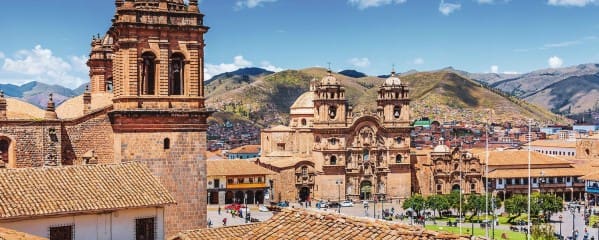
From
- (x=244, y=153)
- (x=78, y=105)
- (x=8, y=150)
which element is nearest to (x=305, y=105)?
(x=244, y=153)

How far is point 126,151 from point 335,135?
148ft

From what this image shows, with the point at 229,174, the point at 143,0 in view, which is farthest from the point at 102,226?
the point at 229,174

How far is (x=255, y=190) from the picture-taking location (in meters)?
68.3

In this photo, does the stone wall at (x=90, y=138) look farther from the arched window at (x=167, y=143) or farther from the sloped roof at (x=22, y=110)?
→ the sloped roof at (x=22, y=110)

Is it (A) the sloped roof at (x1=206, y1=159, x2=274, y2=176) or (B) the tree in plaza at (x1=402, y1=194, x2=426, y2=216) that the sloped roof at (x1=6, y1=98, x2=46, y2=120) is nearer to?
(B) the tree in plaza at (x1=402, y1=194, x2=426, y2=216)

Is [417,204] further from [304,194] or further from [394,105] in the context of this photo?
[304,194]

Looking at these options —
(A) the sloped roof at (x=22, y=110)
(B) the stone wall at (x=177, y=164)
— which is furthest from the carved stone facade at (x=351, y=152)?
(B) the stone wall at (x=177, y=164)

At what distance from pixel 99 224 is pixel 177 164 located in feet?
20.3

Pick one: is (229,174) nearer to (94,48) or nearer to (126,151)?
(94,48)

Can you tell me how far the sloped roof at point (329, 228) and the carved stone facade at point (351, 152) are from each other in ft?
176

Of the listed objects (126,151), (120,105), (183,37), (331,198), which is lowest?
(331,198)

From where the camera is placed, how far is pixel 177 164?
2420 cm

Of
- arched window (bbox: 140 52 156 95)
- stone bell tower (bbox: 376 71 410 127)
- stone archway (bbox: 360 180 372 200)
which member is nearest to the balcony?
stone archway (bbox: 360 180 372 200)

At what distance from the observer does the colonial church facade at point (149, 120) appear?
2345 centimetres
